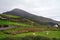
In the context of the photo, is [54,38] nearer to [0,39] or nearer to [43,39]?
[43,39]

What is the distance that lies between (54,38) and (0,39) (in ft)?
20.7

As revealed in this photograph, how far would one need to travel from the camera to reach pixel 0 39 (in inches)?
1013

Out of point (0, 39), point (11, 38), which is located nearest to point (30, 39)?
point (11, 38)

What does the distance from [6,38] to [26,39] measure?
8.39 ft

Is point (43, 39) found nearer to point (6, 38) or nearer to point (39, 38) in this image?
point (39, 38)

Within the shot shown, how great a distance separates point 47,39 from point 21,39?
2910 mm

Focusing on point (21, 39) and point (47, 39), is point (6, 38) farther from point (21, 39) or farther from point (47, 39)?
point (47, 39)

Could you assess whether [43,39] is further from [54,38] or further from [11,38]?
[11,38]

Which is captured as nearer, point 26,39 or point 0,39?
point 26,39

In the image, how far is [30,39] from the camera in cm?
2419

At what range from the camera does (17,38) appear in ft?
81.8

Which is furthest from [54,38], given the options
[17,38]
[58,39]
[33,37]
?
[17,38]

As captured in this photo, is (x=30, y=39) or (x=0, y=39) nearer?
(x=30, y=39)

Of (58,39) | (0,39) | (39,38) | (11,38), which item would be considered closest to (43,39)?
(39,38)
